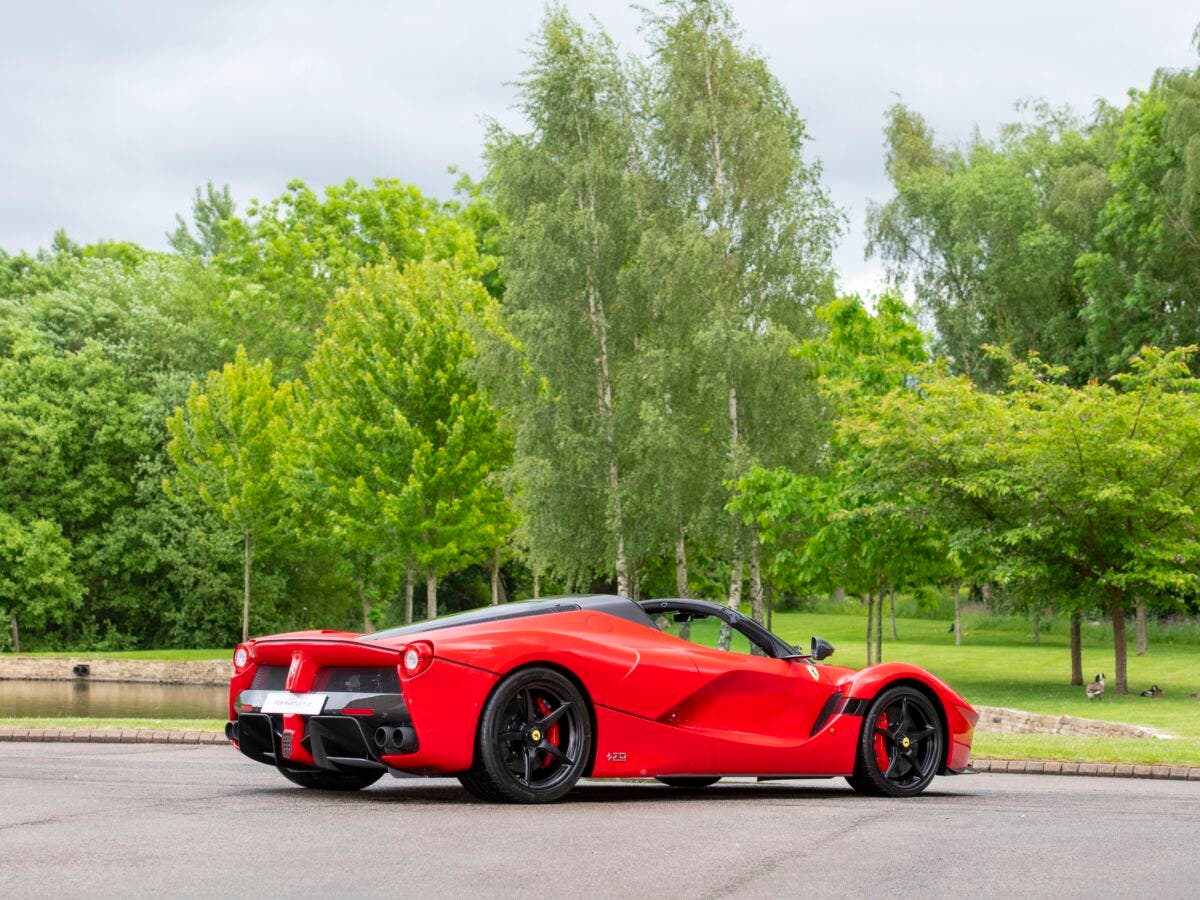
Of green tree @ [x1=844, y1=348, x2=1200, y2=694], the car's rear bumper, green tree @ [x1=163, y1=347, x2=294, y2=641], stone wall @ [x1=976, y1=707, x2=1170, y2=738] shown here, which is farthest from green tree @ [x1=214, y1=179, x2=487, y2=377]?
the car's rear bumper

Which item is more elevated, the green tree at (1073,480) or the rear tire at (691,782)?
the green tree at (1073,480)

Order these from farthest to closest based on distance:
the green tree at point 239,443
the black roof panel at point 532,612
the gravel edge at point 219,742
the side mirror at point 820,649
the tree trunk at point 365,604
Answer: the tree trunk at point 365,604 → the green tree at point 239,443 → the gravel edge at point 219,742 → the side mirror at point 820,649 → the black roof panel at point 532,612

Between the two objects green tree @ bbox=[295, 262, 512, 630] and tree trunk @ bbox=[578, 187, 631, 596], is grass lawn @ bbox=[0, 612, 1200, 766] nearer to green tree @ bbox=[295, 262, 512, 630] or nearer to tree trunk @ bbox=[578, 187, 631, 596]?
tree trunk @ bbox=[578, 187, 631, 596]

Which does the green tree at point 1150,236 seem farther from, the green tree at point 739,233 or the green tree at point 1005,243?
the green tree at point 739,233

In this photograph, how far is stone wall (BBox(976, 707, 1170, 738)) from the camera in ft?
68.8

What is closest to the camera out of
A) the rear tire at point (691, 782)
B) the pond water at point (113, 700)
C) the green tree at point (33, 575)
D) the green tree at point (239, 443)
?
the rear tire at point (691, 782)

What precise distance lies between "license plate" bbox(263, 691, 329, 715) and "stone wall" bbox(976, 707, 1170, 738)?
13.1m

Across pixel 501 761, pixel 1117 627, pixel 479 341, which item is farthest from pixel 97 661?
pixel 501 761

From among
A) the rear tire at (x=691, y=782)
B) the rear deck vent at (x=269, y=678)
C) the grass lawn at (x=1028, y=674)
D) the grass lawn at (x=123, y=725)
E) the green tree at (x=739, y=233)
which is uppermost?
the green tree at (x=739, y=233)

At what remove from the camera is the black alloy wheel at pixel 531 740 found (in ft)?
28.3

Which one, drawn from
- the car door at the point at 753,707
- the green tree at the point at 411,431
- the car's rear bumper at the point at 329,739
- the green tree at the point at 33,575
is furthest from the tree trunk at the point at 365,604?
the car's rear bumper at the point at 329,739

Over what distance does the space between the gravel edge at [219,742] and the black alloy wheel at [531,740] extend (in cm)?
493

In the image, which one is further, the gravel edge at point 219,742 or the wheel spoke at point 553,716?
the gravel edge at point 219,742

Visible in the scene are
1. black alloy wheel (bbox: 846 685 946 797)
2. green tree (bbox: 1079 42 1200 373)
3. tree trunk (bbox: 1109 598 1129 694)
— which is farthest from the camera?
green tree (bbox: 1079 42 1200 373)
